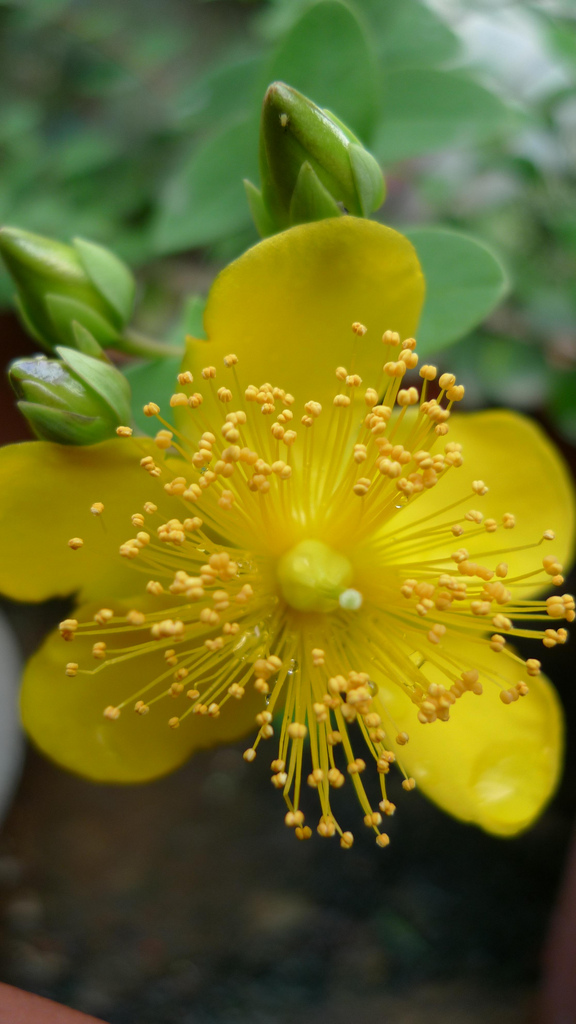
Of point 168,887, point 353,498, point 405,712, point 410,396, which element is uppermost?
point 410,396

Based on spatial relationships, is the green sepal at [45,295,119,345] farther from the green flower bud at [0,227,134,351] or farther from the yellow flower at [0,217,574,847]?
the yellow flower at [0,217,574,847]

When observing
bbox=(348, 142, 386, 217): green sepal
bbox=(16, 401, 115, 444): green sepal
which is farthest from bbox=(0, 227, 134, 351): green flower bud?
bbox=(348, 142, 386, 217): green sepal

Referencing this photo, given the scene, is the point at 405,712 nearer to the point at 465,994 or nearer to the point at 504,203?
the point at 465,994

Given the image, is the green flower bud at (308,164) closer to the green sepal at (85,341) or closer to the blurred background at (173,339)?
the green sepal at (85,341)

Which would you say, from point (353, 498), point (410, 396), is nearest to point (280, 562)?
point (353, 498)

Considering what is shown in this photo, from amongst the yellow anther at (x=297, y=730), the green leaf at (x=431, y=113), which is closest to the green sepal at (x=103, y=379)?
the yellow anther at (x=297, y=730)

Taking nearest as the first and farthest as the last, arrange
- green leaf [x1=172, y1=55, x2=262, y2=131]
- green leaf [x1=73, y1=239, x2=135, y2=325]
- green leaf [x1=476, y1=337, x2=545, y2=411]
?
green leaf [x1=73, y1=239, x2=135, y2=325] → green leaf [x1=172, y1=55, x2=262, y2=131] → green leaf [x1=476, y1=337, x2=545, y2=411]
